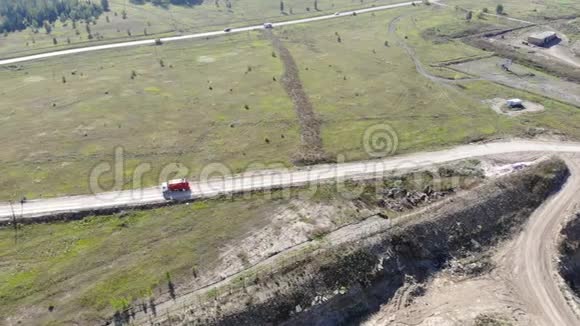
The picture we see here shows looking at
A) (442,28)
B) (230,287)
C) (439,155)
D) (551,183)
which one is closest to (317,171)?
(439,155)

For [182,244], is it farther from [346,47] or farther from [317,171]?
[346,47]

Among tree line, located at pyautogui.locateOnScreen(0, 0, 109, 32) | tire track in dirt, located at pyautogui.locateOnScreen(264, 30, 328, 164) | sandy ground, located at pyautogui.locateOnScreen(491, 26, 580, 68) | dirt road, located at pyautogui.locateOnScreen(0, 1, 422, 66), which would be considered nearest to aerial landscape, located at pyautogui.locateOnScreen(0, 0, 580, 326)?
tire track in dirt, located at pyautogui.locateOnScreen(264, 30, 328, 164)

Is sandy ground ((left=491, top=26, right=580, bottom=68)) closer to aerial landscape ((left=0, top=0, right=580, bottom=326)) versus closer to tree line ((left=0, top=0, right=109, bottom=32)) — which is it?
aerial landscape ((left=0, top=0, right=580, bottom=326))

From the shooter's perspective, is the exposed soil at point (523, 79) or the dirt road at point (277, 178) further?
the exposed soil at point (523, 79)

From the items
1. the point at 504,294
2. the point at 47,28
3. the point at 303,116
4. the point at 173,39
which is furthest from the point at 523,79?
the point at 47,28

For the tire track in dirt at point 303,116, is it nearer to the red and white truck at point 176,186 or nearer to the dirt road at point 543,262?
the red and white truck at point 176,186

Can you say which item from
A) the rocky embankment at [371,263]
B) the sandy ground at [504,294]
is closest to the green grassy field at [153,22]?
the rocky embankment at [371,263]
